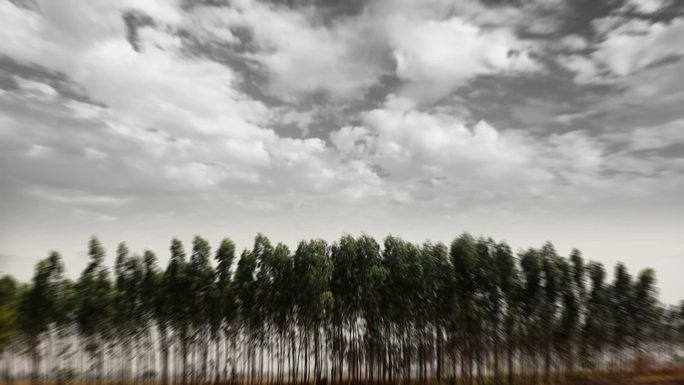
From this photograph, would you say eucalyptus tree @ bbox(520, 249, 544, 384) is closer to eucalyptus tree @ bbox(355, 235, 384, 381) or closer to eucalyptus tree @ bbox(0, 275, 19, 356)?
eucalyptus tree @ bbox(355, 235, 384, 381)

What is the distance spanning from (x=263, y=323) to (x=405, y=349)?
2064 centimetres

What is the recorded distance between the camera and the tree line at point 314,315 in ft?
159

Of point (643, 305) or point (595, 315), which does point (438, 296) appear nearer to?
point (595, 315)

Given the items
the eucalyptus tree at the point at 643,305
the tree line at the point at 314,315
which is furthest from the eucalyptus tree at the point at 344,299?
the eucalyptus tree at the point at 643,305

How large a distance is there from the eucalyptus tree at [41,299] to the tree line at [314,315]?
1.92 metres


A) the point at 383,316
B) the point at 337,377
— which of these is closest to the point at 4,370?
the point at 337,377

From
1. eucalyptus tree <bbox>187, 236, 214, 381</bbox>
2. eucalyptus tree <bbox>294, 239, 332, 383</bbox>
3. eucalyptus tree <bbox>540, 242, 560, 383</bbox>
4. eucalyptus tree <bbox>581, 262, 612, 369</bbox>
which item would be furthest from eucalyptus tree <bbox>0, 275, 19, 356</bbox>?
eucalyptus tree <bbox>581, 262, 612, 369</bbox>

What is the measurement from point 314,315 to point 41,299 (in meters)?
33.9

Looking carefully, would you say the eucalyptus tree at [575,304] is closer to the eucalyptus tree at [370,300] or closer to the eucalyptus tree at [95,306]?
the eucalyptus tree at [370,300]

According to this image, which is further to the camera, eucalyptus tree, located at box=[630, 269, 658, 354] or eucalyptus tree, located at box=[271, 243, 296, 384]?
eucalyptus tree, located at box=[630, 269, 658, 354]

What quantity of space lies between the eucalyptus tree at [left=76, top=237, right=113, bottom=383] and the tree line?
142 millimetres

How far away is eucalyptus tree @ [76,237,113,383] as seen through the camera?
4572cm

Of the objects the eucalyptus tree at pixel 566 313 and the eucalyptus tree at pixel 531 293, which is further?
the eucalyptus tree at pixel 566 313

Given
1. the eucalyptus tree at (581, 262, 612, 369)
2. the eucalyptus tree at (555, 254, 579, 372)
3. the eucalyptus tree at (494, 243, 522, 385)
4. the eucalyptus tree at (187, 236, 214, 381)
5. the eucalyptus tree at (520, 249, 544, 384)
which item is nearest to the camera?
the eucalyptus tree at (187, 236, 214, 381)
